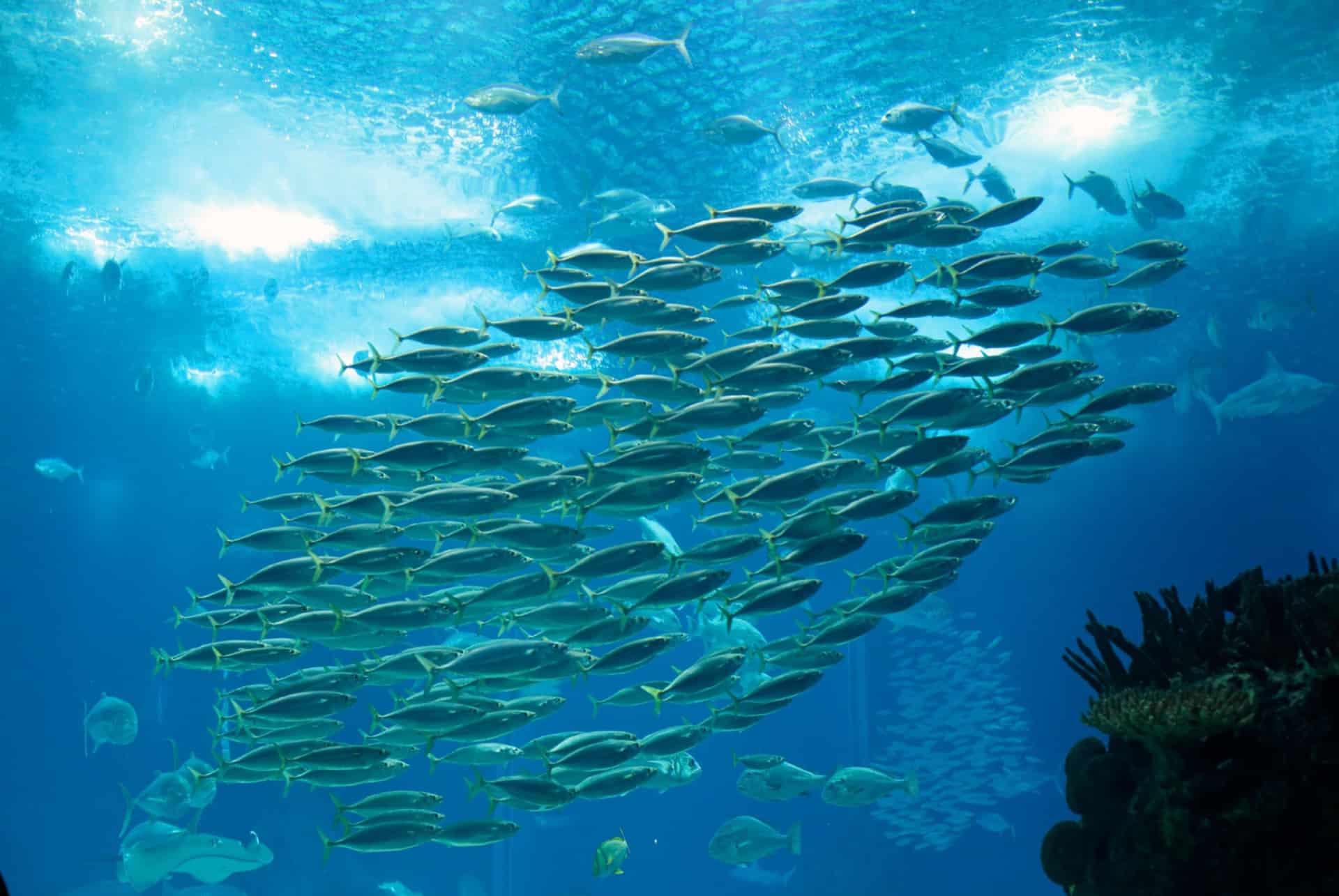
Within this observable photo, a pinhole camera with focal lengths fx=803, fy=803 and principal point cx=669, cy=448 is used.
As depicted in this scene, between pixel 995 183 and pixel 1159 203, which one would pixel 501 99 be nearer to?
pixel 995 183

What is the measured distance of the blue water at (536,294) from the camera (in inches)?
439

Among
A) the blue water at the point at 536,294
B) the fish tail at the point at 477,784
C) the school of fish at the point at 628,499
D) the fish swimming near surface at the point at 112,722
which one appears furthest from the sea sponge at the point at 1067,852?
the fish swimming near surface at the point at 112,722

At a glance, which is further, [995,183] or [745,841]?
[745,841]

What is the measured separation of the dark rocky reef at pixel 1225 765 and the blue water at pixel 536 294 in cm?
905

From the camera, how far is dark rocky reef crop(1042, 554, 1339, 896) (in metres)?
3.31

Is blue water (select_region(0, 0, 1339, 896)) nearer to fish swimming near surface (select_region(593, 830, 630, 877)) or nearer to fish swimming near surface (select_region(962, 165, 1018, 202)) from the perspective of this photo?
fish swimming near surface (select_region(962, 165, 1018, 202))

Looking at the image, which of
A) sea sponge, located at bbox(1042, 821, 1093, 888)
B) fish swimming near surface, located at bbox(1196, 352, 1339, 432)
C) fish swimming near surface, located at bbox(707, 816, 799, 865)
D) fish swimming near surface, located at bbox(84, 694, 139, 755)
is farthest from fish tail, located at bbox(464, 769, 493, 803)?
fish swimming near surface, located at bbox(1196, 352, 1339, 432)

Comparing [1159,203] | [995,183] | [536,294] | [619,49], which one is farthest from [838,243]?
[536,294]

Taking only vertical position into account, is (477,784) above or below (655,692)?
below

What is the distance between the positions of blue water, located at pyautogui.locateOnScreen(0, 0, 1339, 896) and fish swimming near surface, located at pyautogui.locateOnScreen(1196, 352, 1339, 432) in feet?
2.08

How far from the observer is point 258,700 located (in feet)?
23.9

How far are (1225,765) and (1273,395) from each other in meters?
18.9

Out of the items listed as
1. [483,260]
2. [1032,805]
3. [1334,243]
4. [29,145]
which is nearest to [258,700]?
[483,260]

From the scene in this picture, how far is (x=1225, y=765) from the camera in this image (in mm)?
3477
